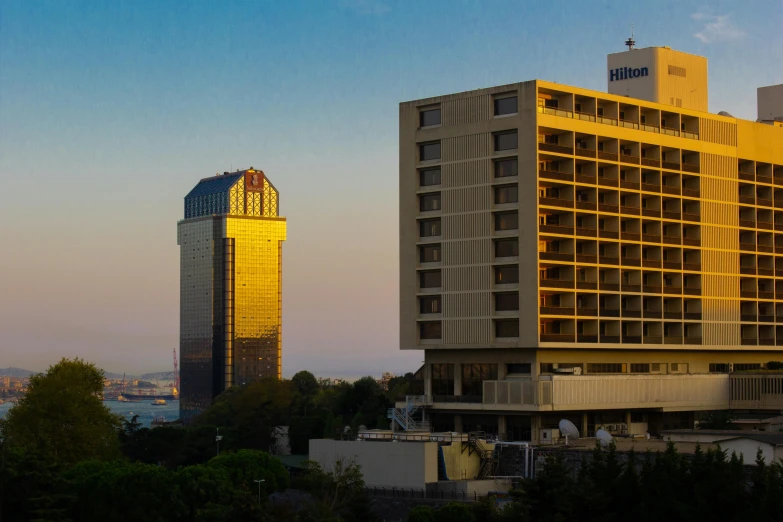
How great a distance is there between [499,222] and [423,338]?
1248cm

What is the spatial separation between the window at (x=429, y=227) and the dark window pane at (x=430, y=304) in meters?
5.42

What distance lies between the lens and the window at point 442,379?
366 ft

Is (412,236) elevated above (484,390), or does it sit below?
above

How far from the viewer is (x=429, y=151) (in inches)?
4392

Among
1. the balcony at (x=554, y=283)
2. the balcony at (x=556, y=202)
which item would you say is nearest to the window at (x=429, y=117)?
the balcony at (x=556, y=202)

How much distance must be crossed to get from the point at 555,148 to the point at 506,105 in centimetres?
543

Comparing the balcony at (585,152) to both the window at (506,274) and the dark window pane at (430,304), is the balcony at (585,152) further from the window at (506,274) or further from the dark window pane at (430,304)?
the dark window pane at (430,304)

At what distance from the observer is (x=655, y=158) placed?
11488 centimetres

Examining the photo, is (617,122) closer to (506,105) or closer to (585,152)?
(585,152)

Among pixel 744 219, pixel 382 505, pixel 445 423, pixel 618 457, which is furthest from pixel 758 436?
pixel 744 219

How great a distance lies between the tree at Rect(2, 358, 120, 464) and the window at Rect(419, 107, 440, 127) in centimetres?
3958

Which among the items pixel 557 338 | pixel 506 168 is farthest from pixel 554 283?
pixel 506 168

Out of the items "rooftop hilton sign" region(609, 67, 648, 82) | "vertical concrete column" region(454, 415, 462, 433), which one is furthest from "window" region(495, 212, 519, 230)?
"rooftop hilton sign" region(609, 67, 648, 82)

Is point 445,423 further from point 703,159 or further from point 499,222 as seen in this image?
point 703,159
